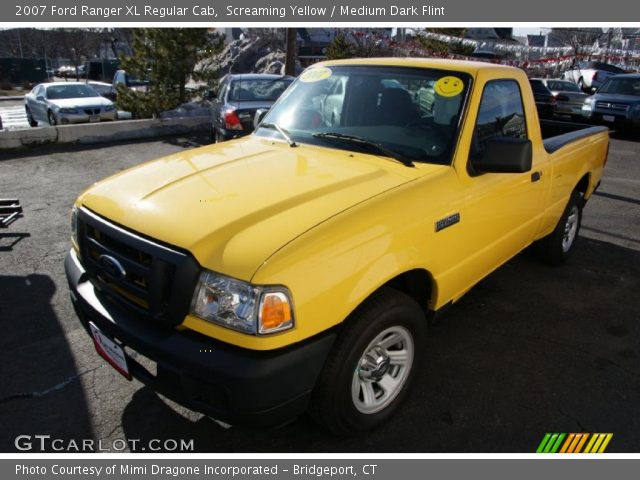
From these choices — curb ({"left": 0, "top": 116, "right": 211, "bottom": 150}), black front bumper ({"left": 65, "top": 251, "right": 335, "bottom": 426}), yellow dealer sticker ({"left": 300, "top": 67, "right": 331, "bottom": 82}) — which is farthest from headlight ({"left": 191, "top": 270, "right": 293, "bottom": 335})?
curb ({"left": 0, "top": 116, "right": 211, "bottom": 150})

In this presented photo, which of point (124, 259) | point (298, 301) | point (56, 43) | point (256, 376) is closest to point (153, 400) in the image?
point (124, 259)

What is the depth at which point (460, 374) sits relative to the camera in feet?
10.6

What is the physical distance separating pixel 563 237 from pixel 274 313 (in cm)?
376

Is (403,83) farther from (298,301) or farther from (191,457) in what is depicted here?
(191,457)

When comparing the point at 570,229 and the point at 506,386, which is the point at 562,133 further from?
the point at 506,386

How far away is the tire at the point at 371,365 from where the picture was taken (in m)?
2.31

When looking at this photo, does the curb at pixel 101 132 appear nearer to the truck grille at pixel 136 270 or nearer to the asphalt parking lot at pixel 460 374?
the asphalt parking lot at pixel 460 374

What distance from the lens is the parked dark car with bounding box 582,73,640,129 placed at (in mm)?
13734

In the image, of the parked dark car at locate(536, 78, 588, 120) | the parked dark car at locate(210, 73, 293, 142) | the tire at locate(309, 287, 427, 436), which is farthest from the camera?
the parked dark car at locate(536, 78, 588, 120)

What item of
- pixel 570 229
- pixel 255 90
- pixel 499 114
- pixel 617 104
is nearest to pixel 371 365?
pixel 499 114

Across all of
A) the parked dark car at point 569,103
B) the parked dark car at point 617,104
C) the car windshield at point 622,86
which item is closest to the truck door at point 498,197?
the parked dark car at point 617,104

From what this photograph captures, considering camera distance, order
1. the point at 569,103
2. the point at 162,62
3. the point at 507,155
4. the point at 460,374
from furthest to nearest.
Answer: the point at 569,103 → the point at 162,62 → the point at 460,374 → the point at 507,155

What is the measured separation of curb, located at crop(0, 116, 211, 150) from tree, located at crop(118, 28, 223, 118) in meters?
0.91
